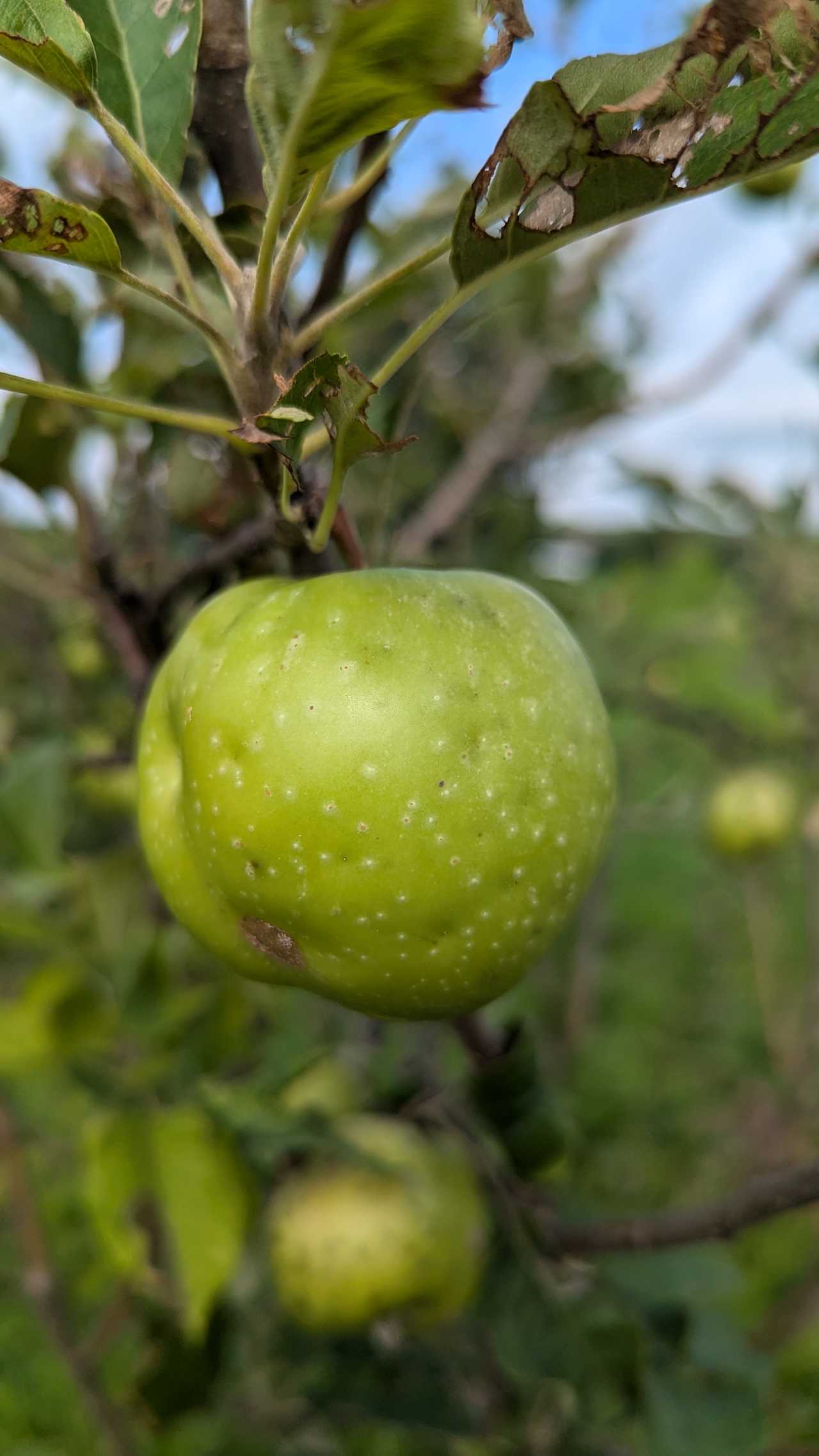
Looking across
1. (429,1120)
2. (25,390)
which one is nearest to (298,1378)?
(429,1120)

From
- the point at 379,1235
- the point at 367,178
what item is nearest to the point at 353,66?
the point at 367,178

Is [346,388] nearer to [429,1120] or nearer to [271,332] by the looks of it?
[271,332]

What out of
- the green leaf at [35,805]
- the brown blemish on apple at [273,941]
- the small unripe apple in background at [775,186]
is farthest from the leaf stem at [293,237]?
the small unripe apple in background at [775,186]

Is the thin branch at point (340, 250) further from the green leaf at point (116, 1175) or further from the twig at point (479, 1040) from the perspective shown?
the green leaf at point (116, 1175)

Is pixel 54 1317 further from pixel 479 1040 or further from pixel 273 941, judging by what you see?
pixel 273 941

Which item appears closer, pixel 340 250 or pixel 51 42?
pixel 51 42

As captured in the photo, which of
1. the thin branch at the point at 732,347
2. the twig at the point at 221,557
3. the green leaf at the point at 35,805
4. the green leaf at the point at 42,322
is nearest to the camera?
the twig at the point at 221,557
